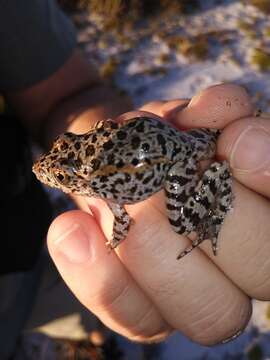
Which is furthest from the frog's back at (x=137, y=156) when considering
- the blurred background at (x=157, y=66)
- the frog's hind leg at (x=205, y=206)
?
the blurred background at (x=157, y=66)

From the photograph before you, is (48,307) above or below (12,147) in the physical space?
below

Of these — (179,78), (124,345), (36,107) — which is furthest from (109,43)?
(124,345)

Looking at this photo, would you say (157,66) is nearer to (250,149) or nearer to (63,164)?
(63,164)

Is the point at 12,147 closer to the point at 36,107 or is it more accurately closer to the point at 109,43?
the point at 36,107

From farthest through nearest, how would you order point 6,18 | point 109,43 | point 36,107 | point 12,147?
point 109,43, point 36,107, point 12,147, point 6,18

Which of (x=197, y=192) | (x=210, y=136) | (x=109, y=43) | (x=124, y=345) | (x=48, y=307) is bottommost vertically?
(x=124, y=345)

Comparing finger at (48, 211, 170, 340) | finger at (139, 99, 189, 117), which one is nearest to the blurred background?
finger at (48, 211, 170, 340)

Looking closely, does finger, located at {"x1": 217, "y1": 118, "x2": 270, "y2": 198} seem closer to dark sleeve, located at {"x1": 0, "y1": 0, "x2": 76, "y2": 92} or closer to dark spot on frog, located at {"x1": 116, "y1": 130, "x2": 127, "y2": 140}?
dark spot on frog, located at {"x1": 116, "y1": 130, "x2": 127, "y2": 140}
